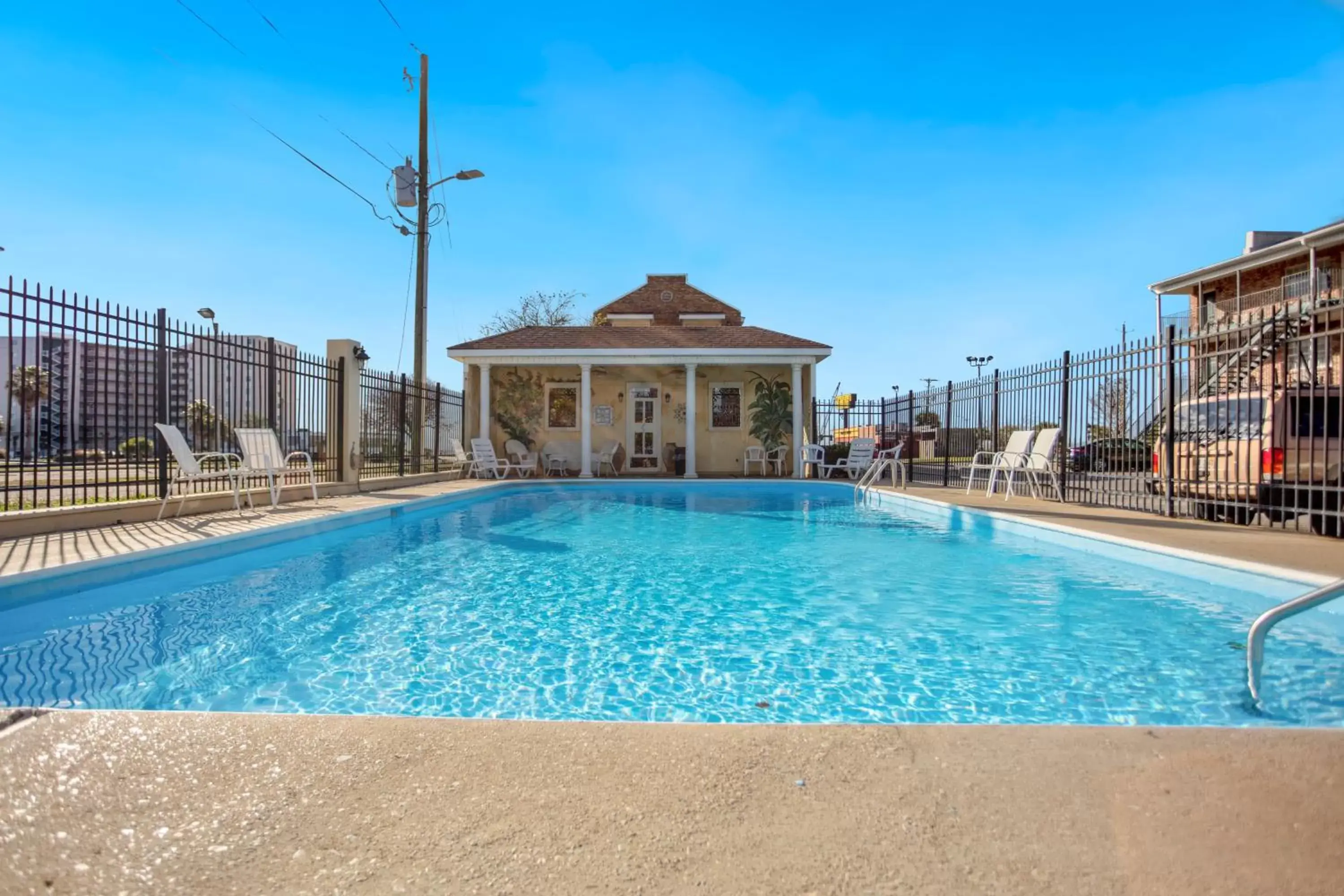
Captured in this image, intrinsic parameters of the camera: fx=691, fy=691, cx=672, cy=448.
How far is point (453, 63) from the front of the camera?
54.1ft

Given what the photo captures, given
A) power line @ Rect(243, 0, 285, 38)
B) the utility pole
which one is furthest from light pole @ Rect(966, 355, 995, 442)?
power line @ Rect(243, 0, 285, 38)

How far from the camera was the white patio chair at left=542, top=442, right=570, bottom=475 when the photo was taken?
1747 cm

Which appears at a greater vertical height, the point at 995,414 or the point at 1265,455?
the point at 995,414

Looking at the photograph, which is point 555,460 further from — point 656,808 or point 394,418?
point 656,808

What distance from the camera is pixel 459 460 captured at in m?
16.0

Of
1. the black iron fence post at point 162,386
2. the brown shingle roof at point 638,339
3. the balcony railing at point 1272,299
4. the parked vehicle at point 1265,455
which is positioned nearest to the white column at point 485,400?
the brown shingle roof at point 638,339

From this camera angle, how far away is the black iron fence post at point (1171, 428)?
7930mm

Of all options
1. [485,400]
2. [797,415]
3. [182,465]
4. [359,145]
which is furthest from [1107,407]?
[359,145]

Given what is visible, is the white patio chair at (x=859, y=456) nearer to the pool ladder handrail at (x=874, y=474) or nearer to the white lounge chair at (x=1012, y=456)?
the pool ladder handrail at (x=874, y=474)

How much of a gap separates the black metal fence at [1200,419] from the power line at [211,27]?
13.9 m

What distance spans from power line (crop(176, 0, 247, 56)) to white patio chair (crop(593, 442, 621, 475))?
1045cm

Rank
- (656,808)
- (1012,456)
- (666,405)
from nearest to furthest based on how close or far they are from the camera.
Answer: (656,808) → (1012,456) → (666,405)

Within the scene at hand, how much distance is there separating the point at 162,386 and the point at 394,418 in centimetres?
609

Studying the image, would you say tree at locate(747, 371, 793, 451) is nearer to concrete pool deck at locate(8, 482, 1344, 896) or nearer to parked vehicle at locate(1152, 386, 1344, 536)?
parked vehicle at locate(1152, 386, 1344, 536)
